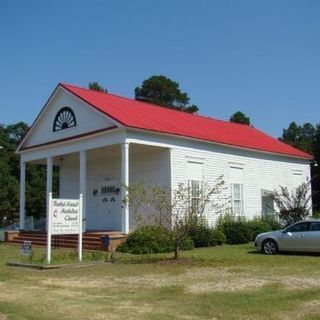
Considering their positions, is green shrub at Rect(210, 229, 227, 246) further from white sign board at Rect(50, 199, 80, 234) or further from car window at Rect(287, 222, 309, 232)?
white sign board at Rect(50, 199, 80, 234)

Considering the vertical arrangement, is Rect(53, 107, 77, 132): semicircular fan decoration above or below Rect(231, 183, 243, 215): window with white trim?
above

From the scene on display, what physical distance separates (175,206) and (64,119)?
34.0 feet

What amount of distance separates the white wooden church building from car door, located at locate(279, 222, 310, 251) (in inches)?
278

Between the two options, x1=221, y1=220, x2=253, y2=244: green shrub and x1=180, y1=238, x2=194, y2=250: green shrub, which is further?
x1=221, y1=220, x2=253, y2=244: green shrub

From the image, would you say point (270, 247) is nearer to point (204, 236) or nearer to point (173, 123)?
point (204, 236)

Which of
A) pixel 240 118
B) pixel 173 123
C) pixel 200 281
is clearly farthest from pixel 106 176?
pixel 240 118

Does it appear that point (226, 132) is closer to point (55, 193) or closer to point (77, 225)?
point (77, 225)

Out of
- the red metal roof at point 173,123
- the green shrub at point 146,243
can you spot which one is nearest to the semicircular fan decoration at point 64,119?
the red metal roof at point 173,123

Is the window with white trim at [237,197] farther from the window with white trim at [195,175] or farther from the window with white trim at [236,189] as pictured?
the window with white trim at [195,175]

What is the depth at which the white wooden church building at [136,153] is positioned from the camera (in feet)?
89.5

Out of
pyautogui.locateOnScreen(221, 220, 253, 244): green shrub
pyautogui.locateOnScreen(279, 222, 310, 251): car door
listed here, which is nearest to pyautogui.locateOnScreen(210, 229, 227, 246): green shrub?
pyautogui.locateOnScreen(221, 220, 253, 244): green shrub

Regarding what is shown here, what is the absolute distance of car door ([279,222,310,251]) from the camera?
69.4 feet

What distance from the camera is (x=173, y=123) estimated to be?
3011 centimetres

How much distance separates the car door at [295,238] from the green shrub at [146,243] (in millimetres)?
4468
